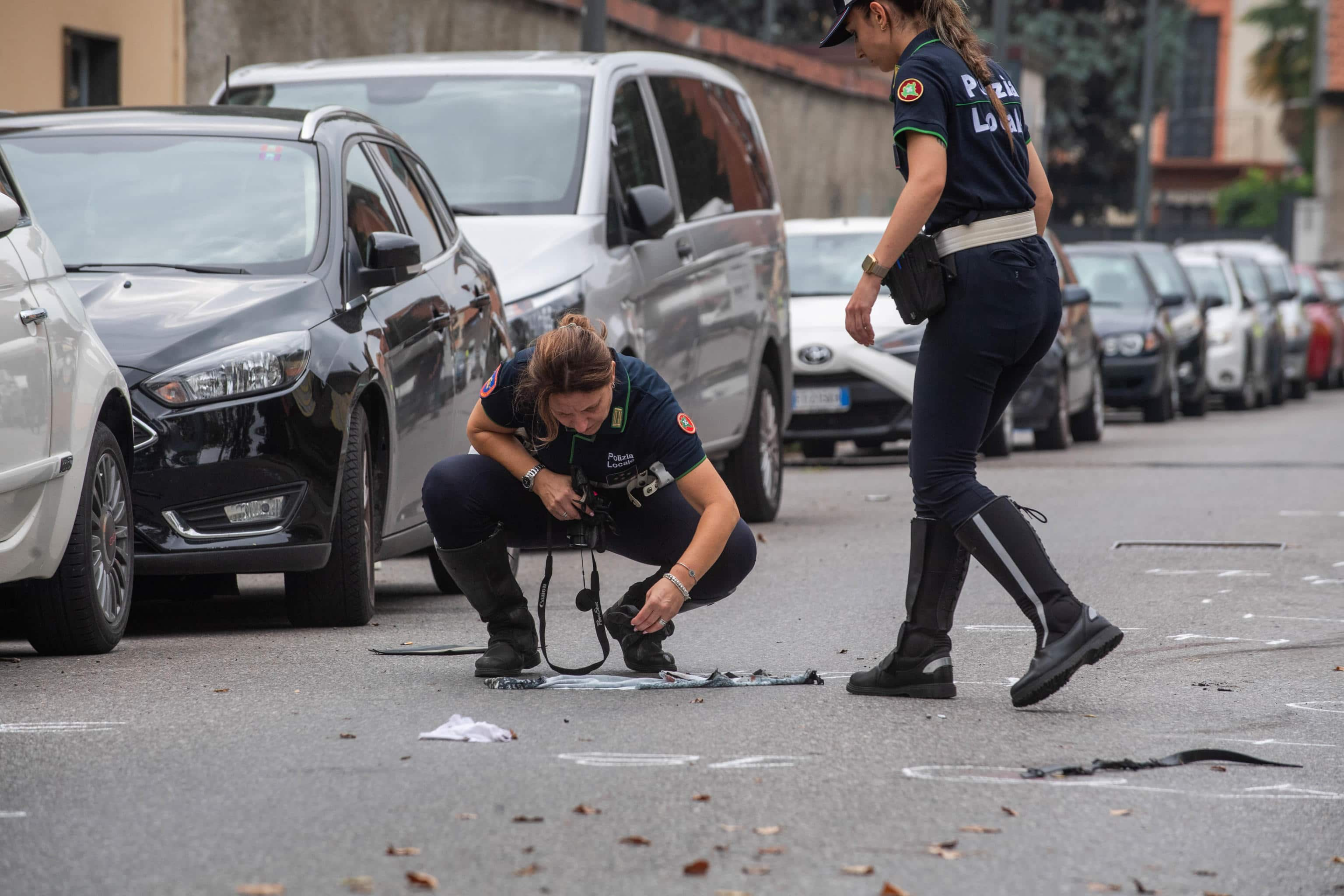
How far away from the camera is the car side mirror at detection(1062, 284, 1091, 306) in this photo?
17953 millimetres

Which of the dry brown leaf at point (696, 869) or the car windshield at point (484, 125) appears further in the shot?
the car windshield at point (484, 125)

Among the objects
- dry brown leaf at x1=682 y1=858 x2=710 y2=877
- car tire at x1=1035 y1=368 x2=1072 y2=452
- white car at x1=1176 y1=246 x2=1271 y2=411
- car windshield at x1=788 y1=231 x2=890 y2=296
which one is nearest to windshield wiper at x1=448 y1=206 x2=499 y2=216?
A: car windshield at x1=788 y1=231 x2=890 y2=296

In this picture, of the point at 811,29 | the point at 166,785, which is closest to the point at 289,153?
the point at 166,785

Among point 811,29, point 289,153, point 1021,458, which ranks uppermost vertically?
point 811,29

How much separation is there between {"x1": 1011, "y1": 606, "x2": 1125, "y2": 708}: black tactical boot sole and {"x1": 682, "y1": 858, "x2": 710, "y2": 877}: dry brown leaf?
1.84 m

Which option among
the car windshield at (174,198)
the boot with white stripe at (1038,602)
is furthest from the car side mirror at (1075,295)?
the boot with white stripe at (1038,602)

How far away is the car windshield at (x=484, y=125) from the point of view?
998cm

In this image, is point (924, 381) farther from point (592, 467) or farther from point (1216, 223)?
point (1216, 223)

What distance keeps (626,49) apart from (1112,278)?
17.3ft

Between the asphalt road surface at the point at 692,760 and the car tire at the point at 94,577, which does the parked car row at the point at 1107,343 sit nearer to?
the asphalt road surface at the point at 692,760

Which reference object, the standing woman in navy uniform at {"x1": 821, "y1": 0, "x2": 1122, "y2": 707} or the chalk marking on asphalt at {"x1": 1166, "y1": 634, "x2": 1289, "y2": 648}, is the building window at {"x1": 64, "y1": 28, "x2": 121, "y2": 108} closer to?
the chalk marking on asphalt at {"x1": 1166, "y1": 634, "x2": 1289, "y2": 648}

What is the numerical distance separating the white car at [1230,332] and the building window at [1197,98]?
172 feet

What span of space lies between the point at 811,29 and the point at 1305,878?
4237 cm

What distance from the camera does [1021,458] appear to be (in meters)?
17.1
